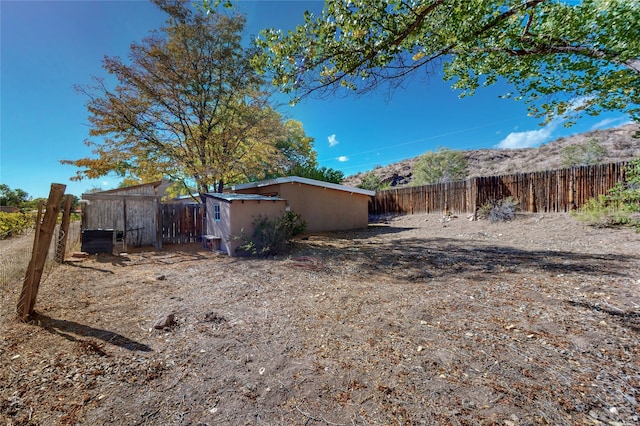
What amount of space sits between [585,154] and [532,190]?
16.0m

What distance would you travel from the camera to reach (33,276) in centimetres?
283

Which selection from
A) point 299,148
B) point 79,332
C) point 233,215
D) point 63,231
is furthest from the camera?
point 299,148

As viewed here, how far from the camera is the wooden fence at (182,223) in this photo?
29.1 feet

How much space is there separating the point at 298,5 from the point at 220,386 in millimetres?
7210

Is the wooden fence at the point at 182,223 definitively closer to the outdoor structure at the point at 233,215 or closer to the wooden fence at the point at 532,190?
the outdoor structure at the point at 233,215

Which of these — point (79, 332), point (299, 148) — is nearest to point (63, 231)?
point (79, 332)

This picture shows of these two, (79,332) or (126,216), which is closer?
(79,332)

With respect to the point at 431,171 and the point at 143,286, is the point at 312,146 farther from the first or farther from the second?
the point at 143,286

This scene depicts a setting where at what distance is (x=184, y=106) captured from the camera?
28.1 ft

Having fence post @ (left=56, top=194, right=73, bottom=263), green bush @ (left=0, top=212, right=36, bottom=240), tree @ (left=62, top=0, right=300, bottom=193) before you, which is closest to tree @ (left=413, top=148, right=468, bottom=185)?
tree @ (left=62, top=0, right=300, bottom=193)

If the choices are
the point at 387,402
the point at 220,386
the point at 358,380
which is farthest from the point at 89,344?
the point at 387,402

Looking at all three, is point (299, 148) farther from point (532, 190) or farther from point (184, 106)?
point (532, 190)

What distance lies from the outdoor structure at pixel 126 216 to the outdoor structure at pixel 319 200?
391 cm

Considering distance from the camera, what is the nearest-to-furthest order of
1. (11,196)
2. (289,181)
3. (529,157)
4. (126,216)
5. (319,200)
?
(126,216), (289,181), (319,200), (11,196), (529,157)
